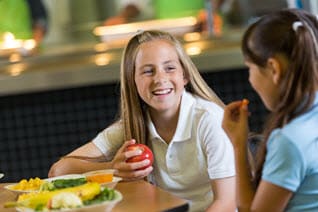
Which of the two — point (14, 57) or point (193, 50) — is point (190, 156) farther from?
point (14, 57)

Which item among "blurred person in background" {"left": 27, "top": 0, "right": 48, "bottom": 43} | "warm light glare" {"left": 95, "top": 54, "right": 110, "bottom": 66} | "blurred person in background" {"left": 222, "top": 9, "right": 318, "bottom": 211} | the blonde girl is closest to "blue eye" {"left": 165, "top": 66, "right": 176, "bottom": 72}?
the blonde girl

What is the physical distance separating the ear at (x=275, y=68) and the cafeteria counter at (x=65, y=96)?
2.09m

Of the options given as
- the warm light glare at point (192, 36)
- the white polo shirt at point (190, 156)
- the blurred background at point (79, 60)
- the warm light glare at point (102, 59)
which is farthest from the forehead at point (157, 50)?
the warm light glare at point (192, 36)

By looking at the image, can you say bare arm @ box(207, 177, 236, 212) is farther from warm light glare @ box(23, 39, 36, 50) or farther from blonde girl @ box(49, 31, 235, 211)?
warm light glare @ box(23, 39, 36, 50)

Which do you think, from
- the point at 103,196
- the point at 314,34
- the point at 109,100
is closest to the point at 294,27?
the point at 314,34

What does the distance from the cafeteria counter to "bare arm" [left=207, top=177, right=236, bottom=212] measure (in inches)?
63.9

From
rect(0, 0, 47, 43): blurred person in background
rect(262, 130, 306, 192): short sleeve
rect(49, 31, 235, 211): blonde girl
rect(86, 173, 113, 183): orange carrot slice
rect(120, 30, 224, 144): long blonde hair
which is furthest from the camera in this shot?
rect(0, 0, 47, 43): blurred person in background

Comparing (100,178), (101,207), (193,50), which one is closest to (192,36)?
(193,50)

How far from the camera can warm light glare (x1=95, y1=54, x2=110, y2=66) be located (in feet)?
13.8

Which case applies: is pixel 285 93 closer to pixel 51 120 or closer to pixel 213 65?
pixel 213 65

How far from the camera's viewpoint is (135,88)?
269cm

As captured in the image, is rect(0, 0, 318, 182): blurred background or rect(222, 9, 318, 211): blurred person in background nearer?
rect(222, 9, 318, 211): blurred person in background

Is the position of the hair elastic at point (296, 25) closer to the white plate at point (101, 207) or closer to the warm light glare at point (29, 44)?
the white plate at point (101, 207)

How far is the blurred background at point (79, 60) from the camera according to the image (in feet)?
13.6
